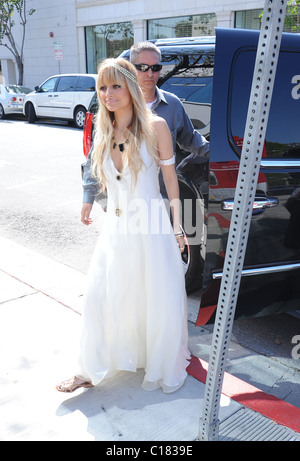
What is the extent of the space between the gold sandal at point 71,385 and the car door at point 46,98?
14.6 m

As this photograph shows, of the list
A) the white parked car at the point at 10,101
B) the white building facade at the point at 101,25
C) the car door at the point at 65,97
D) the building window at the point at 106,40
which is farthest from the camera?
the building window at the point at 106,40

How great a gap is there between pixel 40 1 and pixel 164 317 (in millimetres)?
28742

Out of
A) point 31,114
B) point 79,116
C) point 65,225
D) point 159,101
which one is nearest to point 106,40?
point 31,114

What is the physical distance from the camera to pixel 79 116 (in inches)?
591

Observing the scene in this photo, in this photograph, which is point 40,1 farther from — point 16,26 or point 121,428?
point 121,428

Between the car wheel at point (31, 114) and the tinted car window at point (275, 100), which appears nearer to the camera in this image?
the tinted car window at point (275, 100)

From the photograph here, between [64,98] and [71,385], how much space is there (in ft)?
45.7

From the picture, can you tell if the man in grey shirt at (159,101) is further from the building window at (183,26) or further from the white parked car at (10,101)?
the building window at (183,26)

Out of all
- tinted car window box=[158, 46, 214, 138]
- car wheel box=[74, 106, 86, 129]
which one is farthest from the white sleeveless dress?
car wheel box=[74, 106, 86, 129]

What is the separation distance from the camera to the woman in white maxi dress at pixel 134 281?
2.69 metres

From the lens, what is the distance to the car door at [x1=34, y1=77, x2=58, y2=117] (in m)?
16.2

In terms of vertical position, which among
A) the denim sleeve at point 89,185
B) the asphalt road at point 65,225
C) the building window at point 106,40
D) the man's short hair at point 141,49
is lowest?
the asphalt road at point 65,225

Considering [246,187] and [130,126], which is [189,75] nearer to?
[130,126]

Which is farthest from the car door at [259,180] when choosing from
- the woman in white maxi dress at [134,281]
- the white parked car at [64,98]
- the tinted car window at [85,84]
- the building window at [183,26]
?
the building window at [183,26]
